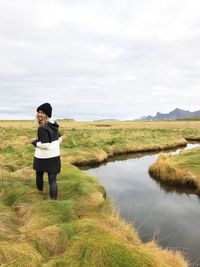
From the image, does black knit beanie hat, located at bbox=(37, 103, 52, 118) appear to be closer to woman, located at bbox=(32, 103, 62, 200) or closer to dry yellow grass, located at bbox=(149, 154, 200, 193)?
woman, located at bbox=(32, 103, 62, 200)

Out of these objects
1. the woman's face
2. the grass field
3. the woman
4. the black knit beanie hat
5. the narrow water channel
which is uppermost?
the black knit beanie hat

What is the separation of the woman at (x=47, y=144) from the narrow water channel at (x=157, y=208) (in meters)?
3.82

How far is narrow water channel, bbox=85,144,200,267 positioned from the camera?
10.8m

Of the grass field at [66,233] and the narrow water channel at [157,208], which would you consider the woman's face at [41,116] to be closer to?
the grass field at [66,233]

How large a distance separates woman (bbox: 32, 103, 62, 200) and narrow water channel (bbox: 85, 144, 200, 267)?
3.82 metres

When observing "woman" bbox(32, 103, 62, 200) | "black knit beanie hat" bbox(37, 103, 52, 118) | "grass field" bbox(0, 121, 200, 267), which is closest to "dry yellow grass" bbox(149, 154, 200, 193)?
"grass field" bbox(0, 121, 200, 267)

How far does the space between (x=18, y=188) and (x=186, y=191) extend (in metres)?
9.31

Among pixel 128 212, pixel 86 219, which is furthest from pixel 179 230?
pixel 86 219

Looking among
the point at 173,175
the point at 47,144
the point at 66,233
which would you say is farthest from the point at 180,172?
the point at 66,233

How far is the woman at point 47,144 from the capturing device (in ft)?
32.3

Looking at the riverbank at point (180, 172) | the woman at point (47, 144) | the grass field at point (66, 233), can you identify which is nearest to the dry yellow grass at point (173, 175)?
the riverbank at point (180, 172)

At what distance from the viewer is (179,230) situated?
11672mm

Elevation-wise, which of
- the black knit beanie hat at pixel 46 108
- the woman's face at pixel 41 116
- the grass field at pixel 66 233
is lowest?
the grass field at pixel 66 233

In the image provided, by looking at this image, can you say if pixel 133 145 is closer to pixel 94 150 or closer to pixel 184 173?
pixel 94 150
